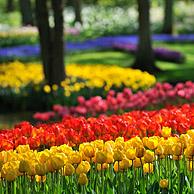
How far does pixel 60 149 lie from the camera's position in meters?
5.40

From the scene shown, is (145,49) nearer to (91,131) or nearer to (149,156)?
(91,131)

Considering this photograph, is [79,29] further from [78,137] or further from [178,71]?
[78,137]

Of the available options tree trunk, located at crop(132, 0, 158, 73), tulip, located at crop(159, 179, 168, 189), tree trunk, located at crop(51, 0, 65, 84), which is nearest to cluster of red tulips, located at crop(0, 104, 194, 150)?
tulip, located at crop(159, 179, 168, 189)

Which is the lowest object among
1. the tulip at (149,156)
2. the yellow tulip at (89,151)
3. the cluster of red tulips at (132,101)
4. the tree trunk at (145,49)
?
the tree trunk at (145,49)

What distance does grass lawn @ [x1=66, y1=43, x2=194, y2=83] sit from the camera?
20734mm

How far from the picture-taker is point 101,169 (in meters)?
5.25

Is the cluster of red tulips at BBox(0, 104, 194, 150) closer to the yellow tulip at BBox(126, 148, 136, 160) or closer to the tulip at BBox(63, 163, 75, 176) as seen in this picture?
the yellow tulip at BBox(126, 148, 136, 160)

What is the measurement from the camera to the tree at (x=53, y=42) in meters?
16.0

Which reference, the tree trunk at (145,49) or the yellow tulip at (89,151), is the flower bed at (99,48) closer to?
the tree trunk at (145,49)

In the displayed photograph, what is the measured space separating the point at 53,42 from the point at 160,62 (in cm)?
900

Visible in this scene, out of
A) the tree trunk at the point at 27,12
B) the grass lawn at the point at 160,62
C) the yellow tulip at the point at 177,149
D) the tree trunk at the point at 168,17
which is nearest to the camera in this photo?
the yellow tulip at the point at 177,149

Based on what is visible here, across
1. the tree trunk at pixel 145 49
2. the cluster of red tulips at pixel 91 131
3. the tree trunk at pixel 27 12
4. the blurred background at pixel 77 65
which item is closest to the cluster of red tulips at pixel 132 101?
→ the blurred background at pixel 77 65

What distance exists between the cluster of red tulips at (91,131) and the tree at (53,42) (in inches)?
366

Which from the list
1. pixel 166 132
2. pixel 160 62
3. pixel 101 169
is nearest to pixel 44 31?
pixel 160 62
